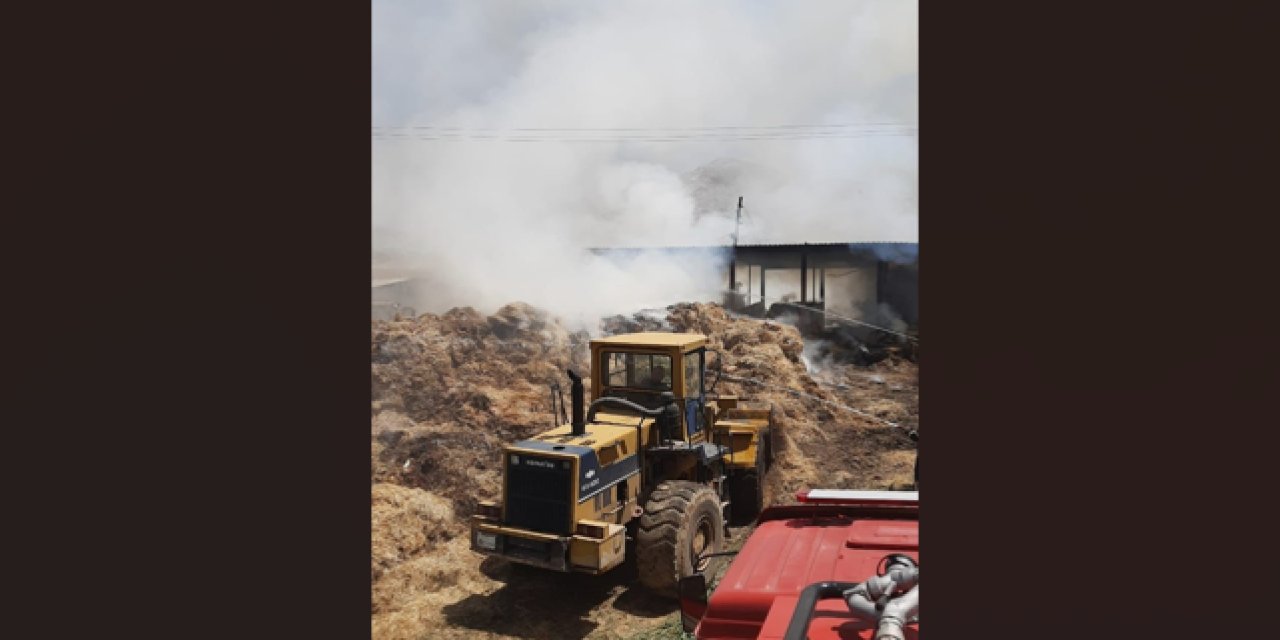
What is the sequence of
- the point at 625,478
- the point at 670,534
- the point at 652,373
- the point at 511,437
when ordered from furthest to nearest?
the point at 511,437 < the point at 652,373 < the point at 625,478 < the point at 670,534

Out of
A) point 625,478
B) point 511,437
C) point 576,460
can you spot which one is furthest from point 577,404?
point 511,437

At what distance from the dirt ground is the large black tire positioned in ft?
1.45

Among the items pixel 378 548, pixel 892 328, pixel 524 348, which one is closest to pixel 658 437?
pixel 378 548

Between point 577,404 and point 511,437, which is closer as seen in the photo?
point 577,404

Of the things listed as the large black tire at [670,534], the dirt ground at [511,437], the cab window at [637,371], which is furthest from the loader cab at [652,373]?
the dirt ground at [511,437]

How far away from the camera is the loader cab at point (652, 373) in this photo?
11031 millimetres

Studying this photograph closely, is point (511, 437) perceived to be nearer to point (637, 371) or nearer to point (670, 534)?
point (637, 371)

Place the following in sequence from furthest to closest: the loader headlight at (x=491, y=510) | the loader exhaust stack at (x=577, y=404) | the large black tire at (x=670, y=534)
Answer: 1. the loader exhaust stack at (x=577, y=404)
2. the loader headlight at (x=491, y=510)
3. the large black tire at (x=670, y=534)

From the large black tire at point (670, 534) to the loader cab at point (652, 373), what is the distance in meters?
1.15

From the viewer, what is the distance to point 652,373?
1124cm

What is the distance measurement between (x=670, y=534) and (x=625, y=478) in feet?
3.25

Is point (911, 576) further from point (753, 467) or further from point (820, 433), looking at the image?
point (820, 433)

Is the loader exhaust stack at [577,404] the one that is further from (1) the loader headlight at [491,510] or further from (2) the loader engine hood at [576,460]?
(1) the loader headlight at [491,510]

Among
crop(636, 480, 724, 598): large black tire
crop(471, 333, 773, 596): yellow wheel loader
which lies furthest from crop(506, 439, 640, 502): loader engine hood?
crop(636, 480, 724, 598): large black tire
